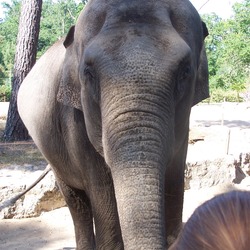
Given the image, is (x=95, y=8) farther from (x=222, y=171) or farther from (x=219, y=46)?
(x=219, y=46)

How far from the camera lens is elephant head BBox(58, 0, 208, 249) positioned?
7.14 ft

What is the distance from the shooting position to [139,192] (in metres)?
2.16

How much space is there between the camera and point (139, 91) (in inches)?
90.7

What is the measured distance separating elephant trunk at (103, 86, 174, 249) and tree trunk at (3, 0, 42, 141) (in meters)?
8.31

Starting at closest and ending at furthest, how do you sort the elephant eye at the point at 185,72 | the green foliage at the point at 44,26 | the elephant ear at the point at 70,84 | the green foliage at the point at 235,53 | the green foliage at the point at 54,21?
1. the elephant eye at the point at 185,72
2. the elephant ear at the point at 70,84
3. the green foliage at the point at 235,53
4. the green foliage at the point at 44,26
5. the green foliage at the point at 54,21

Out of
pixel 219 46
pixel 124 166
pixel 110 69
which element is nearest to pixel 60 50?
pixel 110 69

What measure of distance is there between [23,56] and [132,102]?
28.2 feet

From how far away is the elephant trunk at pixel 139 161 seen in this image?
7.00ft

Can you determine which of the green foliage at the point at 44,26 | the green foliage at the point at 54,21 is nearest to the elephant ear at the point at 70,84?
the green foliage at the point at 44,26

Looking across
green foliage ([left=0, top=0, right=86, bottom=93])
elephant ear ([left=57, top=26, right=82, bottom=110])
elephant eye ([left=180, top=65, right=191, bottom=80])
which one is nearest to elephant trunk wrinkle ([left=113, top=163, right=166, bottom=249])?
elephant eye ([left=180, top=65, right=191, bottom=80])

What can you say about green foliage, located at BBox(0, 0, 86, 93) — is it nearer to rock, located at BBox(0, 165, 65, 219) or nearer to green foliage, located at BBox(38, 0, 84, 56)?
green foliage, located at BBox(38, 0, 84, 56)

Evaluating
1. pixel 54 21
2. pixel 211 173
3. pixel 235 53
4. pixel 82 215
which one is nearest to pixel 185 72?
pixel 82 215

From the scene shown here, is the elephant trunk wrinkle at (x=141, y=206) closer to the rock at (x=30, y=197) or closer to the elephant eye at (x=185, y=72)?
the elephant eye at (x=185, y=72)

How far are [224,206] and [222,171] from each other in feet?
20.0
